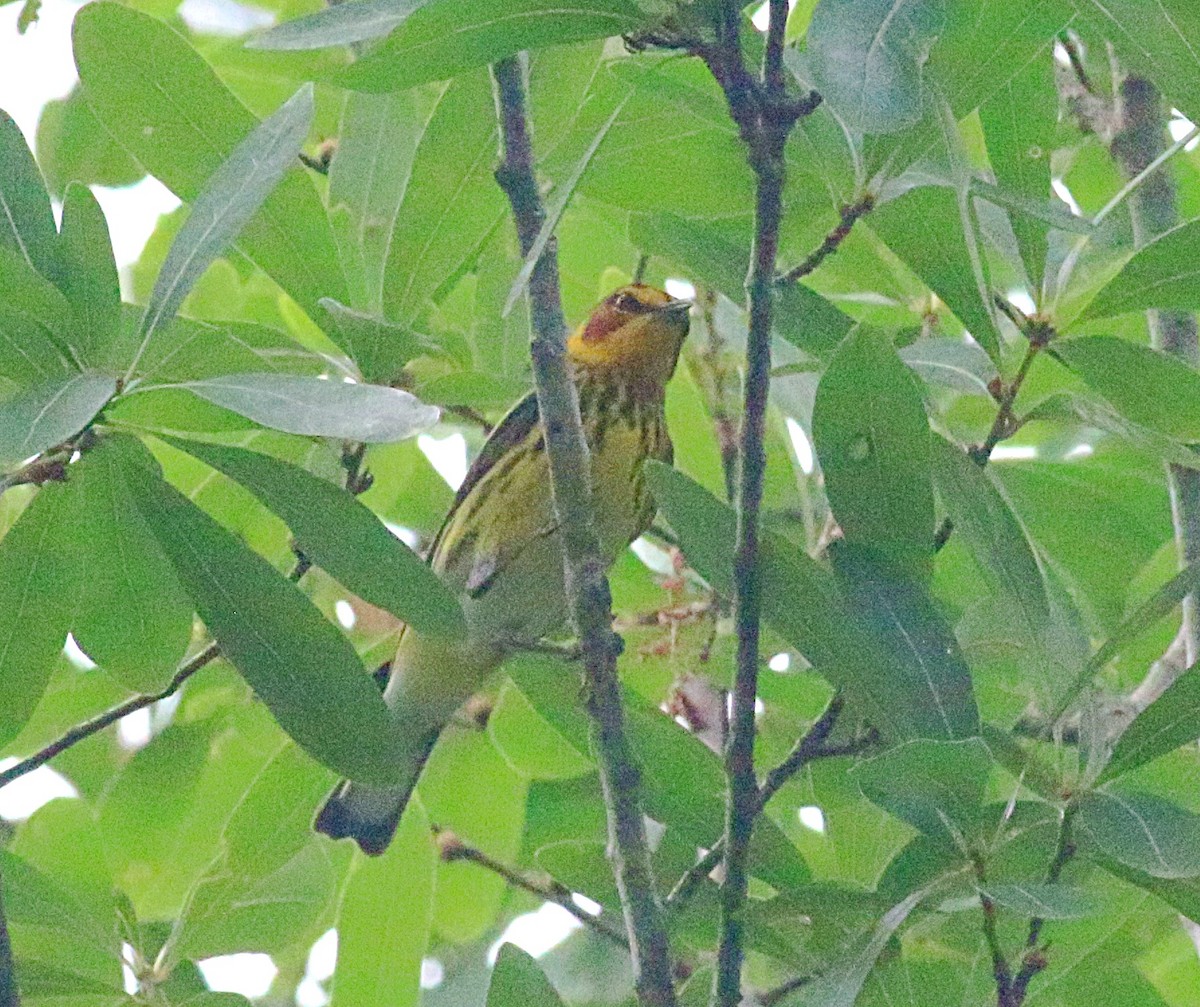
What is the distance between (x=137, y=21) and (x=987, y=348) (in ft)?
3.82

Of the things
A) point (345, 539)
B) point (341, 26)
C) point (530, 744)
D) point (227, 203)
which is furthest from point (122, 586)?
point (530, 744)

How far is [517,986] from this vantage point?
85.0 inches

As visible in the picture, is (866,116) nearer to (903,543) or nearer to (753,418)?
(753,418)

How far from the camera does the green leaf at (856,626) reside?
83.0 inches

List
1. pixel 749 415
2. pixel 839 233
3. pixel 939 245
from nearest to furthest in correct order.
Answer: pixel 749 415
pixel 839 233
pixel 939 245

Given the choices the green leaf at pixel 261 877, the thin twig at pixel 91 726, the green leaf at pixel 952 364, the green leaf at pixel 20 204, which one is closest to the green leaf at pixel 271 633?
the thin twig at pixel 91 726

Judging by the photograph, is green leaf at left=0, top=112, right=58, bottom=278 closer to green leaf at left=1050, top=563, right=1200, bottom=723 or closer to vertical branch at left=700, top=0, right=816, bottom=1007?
vertical branch at left=700, top=0, right=816, bottom=1007

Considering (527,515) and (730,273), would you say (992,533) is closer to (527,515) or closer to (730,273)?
(730,273)

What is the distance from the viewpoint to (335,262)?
2.62m

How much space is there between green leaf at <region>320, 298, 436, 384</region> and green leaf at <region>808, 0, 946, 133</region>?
3.15 feet

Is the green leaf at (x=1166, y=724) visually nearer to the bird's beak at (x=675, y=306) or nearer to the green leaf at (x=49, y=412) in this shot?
the green leaf at (x=49, y=412)

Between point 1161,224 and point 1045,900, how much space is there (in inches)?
56.5

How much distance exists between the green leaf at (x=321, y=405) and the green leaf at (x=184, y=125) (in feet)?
1.83

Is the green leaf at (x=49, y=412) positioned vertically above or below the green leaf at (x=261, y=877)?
above
